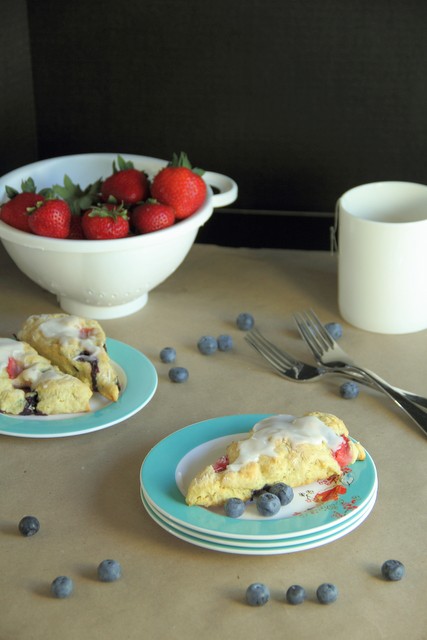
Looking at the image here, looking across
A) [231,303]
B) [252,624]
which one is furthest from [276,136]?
[252,624]

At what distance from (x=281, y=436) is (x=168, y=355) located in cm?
31

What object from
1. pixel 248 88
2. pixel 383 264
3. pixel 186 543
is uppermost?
pixel 248 88

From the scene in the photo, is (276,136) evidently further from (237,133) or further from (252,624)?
(252,624)

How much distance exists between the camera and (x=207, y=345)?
45.7 inches

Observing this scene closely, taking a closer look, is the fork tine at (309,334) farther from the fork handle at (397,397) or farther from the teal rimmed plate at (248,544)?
the teal rimmed plate at (248,544)

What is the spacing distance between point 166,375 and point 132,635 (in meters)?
0.44

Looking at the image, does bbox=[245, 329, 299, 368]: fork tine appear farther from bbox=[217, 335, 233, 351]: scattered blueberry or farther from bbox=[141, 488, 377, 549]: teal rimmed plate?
bbox=[141, 488, 377, 549]: teal rimmed plate

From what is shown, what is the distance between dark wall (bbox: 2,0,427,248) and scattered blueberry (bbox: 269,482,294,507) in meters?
0.78

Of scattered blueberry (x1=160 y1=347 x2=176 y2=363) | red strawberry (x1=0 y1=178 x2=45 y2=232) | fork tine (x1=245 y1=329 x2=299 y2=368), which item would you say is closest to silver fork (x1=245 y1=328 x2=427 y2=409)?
fork tine (x1=245 y1=329 x2=299 y2=368)

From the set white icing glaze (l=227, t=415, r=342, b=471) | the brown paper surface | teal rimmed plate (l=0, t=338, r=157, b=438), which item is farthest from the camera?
teal rimmed plate (l=0, t=338, r=157, b=438)

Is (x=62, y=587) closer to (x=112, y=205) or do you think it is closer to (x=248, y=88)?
(x=112, y=205)

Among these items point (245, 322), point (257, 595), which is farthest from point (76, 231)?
point (257, 595)

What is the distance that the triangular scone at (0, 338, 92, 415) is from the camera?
981mm

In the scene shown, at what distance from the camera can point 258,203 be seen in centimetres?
155
